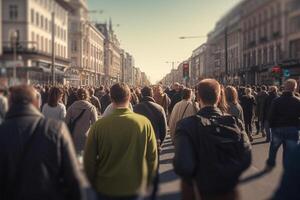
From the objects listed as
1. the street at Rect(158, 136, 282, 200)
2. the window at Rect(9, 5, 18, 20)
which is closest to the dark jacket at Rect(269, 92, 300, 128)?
the street at Rect(158, 136, 282, 200)

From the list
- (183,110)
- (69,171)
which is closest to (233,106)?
(183,110)

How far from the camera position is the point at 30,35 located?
128 feet

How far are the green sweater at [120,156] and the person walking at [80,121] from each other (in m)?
3.17

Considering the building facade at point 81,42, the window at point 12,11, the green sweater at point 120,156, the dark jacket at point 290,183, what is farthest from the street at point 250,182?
the building facade at point 81,42

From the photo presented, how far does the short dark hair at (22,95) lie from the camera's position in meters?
3.29

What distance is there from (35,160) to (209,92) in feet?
5.31

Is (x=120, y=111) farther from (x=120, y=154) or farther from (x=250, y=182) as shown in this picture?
(x=250, y=182)

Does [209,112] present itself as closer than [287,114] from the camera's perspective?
Yes

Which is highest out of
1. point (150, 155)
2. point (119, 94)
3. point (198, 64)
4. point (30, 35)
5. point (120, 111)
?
point (198, 64)

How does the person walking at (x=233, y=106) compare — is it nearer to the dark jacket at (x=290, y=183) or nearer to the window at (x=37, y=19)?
the dark jacket at (x=290, y=183)

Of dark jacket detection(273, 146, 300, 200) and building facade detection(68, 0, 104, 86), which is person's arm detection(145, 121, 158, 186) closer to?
dark jacket detection(273, 146, 300, 200)

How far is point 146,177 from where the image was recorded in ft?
13.7

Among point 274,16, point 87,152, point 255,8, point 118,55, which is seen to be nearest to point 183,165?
point 87,152

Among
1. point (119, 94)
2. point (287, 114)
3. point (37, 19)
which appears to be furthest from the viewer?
point (37, 19)
